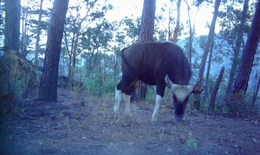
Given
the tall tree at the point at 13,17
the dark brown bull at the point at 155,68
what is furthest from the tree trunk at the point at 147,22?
the tall tree at the point at 13,17

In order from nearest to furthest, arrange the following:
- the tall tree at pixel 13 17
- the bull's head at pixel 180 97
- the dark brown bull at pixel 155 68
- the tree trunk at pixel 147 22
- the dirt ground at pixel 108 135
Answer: the dirt ground at pixel 108 135
the bull's head at pixel 180 97
the dark brown bull at pixel 155 68
the tree trunk at pixel 147 22
the tall tree at pixel 13 17

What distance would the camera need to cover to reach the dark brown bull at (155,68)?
6.82 metres

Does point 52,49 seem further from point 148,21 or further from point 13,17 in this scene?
point 13,17

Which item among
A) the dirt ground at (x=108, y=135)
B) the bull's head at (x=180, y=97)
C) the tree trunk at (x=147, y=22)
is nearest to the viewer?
the dirt ground at (x=108, y=135)

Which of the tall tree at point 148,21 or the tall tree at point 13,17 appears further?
the tall tree at point 13,17

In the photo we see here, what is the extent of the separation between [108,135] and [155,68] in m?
2.36

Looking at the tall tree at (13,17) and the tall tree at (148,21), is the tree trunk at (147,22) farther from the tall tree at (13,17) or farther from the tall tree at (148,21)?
the tall tree at (13,17)

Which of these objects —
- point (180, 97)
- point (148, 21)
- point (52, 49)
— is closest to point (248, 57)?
point (148, 21)

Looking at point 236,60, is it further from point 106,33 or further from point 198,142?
point 198,142

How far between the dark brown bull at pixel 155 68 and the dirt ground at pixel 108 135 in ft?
2.53

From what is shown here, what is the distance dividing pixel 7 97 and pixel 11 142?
706 mm

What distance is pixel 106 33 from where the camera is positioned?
101 ft

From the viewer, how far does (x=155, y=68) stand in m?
7.11

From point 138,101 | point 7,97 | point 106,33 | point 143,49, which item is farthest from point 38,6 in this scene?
point 7,97
